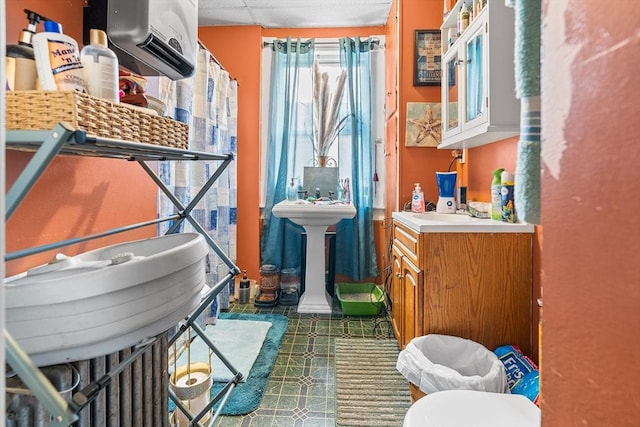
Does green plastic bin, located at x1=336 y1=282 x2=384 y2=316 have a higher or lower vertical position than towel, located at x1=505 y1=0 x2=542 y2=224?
lower

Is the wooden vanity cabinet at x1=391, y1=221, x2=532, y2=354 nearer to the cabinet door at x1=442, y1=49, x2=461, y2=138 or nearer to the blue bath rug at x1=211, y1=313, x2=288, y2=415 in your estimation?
the cabinet door at x1=442, y1=49, x2=461, y2=138

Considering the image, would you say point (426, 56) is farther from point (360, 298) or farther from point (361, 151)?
point (360, 298)

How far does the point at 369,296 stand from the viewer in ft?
9.95

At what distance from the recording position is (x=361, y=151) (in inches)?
126

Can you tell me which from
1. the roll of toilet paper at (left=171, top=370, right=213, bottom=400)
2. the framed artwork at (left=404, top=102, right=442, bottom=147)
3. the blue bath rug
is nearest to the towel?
the roll of toilet paper at (left=171, top=370, right=213, bottom=400)

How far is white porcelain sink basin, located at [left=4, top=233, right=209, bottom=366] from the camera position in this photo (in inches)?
24.0

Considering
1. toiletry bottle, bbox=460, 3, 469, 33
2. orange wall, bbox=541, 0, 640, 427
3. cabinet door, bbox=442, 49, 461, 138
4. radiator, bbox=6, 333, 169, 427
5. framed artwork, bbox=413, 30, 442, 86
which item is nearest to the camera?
orange wall, bbox=541, 0, 640, 427

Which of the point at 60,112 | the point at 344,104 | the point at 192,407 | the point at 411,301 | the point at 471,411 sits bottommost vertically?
the point at 192,407

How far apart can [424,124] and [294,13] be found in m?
1.53

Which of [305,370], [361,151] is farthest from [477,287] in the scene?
[361,151]

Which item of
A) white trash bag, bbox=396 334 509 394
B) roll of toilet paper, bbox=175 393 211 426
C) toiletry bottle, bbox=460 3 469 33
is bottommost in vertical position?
roll of toilet paper, bbox=175 393 211 426

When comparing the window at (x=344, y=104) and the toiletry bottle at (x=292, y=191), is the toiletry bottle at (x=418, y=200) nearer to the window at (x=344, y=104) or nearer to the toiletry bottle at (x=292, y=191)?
the window at (x=344, y=104)

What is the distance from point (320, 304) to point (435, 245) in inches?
58.1

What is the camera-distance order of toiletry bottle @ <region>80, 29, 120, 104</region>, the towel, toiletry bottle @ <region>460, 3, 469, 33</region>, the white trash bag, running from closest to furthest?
the towel < toiletry bottle @ <region>80, 29, 120, 104</region> < the white trash bag < toiletry bottle @ <region>460, 3, 469, 33</region>
